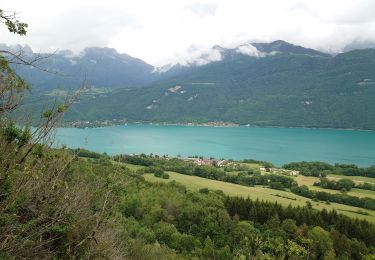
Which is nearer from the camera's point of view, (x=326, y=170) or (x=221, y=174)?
(x=221, y=174)

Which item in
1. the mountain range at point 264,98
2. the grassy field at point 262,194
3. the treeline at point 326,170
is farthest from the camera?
the mountain range at point 264,98

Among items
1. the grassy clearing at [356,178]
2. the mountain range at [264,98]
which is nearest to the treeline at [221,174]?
the grassy clearing at [356,178]

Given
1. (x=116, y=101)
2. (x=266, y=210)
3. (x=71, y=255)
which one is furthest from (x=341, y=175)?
(x=116, y=101)

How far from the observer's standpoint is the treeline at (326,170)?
54.9m

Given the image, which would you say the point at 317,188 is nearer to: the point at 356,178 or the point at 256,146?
the point at 356,178

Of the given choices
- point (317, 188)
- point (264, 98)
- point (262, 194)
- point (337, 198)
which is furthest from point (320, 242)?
point (264, 98)

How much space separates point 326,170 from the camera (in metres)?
57.8

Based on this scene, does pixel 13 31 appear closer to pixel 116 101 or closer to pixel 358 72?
pixel 116 101

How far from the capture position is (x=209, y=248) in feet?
76.1

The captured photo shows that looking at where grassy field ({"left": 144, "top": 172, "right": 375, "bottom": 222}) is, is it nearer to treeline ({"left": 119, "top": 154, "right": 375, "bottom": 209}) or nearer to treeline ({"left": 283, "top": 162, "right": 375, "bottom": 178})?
treeline ({"left": 119, "top": 154, "right": 375, "bottom": 209})

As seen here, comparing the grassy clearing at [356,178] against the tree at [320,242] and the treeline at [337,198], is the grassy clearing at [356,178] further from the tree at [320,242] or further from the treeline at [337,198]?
the tree at [320,242]

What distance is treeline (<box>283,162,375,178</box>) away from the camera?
180ft

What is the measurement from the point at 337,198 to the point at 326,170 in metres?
18.8

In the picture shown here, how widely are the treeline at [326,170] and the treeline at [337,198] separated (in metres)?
11.9
